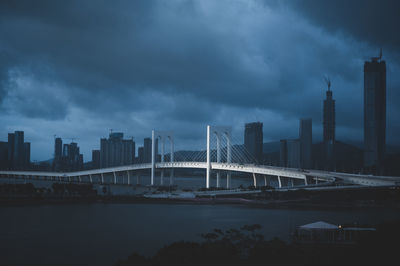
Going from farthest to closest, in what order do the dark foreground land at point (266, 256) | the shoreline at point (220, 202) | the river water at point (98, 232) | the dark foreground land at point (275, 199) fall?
the dark foreground land at point (275, 199) < the shoreline at point (220, 202) < the river water at point (98, 232) < the dark foreground land at point (266, 256)

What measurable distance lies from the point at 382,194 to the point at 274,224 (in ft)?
64.3

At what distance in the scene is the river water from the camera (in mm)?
14859

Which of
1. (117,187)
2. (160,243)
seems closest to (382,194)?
(160,243)

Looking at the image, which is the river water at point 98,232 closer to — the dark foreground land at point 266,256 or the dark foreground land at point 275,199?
the dark foreground land at point 266,256

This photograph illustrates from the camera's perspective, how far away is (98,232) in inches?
786

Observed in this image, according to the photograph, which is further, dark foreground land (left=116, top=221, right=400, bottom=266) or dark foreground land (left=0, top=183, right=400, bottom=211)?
dark foreground land (left=0, top=183, right=400, bottom=211)

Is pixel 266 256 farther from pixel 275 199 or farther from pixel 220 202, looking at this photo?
pixel 275 199

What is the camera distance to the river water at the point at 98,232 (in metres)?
14.9

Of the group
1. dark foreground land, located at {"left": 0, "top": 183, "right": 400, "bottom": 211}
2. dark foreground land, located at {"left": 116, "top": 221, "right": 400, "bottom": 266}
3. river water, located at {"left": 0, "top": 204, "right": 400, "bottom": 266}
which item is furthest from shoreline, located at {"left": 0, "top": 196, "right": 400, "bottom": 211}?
dark foreground land, located at {"left": 116, "top": 221, "right": 400, "bottom": 266}

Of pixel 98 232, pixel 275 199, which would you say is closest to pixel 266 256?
pixel 98 232

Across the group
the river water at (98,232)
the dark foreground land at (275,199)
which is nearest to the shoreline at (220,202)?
the dark foreground land at (275,199)

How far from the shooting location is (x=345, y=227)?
16.6 metres

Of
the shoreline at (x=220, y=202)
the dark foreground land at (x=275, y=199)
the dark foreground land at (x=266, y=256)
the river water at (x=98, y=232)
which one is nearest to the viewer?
the dark foreground land at (x=266, y=256)

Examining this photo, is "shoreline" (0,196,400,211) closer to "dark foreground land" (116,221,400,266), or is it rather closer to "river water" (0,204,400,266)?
"river water" (0,204,400,266)
